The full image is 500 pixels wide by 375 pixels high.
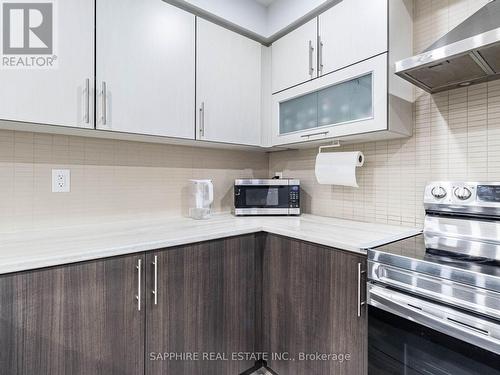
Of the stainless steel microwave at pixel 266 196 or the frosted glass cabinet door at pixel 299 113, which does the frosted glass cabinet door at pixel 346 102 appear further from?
the stainless steel microwave at pixel 266 196

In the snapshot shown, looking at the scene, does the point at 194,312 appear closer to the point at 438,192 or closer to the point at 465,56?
the point at 438,192

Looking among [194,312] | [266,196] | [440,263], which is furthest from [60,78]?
[440,263]

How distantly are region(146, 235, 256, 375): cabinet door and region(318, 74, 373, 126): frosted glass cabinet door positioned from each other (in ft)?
2.76

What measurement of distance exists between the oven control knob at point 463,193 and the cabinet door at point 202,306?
3.29ft

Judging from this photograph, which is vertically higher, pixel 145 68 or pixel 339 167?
pixel 145 68

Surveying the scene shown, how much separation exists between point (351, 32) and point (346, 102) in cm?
36

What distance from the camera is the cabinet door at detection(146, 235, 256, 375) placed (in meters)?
1.21

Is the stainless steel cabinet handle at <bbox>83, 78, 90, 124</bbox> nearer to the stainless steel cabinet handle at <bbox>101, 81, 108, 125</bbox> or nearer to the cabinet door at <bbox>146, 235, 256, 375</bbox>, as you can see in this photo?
the stainless steel cabinet handle at <bbox>101, 81, 108, 125</bbox>

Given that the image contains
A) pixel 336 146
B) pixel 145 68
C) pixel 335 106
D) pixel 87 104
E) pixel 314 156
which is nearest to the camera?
pixel 87 104

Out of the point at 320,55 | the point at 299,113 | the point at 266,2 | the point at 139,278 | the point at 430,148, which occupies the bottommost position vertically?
the point at 139,278

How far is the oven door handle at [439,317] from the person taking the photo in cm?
80

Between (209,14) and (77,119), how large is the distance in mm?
995

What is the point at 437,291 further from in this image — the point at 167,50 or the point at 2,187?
the point at 2,187

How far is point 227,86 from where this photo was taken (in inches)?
69.8
